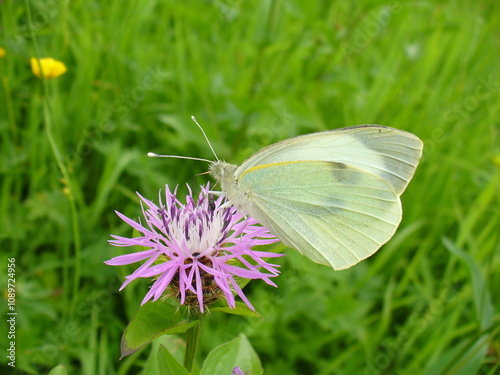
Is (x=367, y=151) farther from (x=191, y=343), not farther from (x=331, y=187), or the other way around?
(x=191, y=343)

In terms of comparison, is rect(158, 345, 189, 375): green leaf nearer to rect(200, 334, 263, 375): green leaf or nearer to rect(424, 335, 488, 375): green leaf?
rect(200, 334, 263, 375): green leaf

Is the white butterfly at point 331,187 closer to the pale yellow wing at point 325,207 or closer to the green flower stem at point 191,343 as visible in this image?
the pale yellow wing at point 325,207

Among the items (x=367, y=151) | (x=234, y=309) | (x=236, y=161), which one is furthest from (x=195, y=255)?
(x=236, y=161)

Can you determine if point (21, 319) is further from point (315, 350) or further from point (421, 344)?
point (421, 344)

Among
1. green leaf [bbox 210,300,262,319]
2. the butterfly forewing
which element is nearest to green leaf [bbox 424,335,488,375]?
the butterfly forewing

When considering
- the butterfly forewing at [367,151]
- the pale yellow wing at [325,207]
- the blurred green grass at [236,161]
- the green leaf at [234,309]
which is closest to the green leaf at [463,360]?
the blurred green grass at [236,161]

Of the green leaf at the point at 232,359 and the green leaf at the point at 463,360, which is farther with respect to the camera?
the green leaf at the point at 463,360
